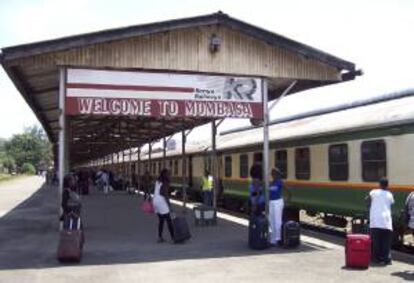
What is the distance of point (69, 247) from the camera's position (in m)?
12.2

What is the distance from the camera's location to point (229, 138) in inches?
1107

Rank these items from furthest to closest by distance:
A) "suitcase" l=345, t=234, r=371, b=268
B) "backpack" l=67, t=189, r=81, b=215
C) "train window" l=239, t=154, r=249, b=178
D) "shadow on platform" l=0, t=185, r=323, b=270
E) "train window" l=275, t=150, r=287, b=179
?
"train window" l=239, t=154, r=249, b=178 < "train window" l=275, t=150, r=287, b=179 < "backpack" l=67, t=189, r=81, b=215 < "shadow on platform" l=0, t=185, r=323, b=270 < "suitcase" l=345, t=234, r=371, b=268

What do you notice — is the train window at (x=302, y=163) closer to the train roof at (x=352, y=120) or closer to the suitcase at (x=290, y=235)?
the train roof at (x=352, y=120)

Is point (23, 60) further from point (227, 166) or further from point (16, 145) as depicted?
point (16, 145)

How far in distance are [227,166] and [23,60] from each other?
12.7m

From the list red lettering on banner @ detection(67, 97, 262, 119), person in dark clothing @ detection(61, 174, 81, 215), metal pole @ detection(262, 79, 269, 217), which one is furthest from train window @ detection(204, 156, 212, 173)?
person in dark clothing @ detection(61, 174, 81, 215)

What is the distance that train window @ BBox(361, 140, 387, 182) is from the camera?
571 inches

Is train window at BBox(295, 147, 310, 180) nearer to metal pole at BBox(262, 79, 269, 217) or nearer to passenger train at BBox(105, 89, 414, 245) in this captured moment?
passenger train at BBox(105, 89, 414, 245)

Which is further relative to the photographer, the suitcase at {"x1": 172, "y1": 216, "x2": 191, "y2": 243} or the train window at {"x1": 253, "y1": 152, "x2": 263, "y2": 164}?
the train window at {"x1": 253, "y1": 152, "x2": 263, "y2": 164}

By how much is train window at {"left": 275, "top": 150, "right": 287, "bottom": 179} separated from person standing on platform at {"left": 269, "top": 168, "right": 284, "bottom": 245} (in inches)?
195

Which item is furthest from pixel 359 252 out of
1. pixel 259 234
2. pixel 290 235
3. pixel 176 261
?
pixel 176 261

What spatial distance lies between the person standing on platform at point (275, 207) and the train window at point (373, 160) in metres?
1.99

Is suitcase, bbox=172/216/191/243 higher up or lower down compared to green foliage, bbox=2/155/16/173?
lower down

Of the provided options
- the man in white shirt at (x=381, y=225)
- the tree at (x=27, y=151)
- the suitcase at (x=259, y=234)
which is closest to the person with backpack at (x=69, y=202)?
the suitcase at (x=259, y=234)
